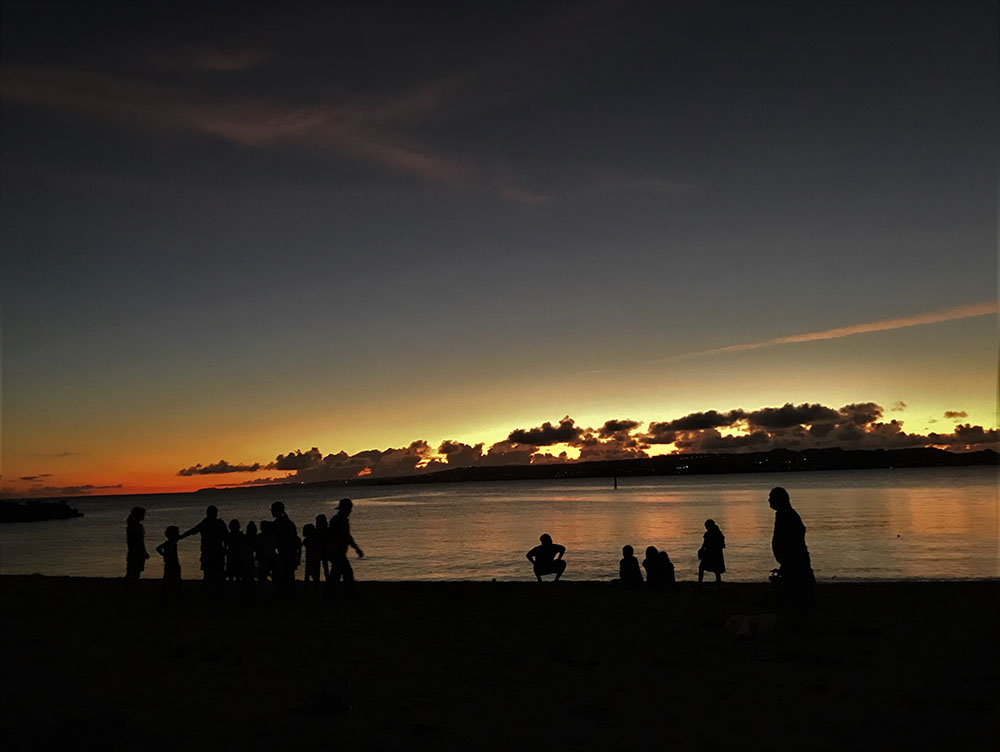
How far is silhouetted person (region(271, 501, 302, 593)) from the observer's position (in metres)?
14.8

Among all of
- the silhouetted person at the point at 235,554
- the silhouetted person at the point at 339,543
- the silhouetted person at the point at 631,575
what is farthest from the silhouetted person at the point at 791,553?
the silhouetted person at the point at 235,554

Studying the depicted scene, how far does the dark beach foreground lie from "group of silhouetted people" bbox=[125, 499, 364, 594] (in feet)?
3.06

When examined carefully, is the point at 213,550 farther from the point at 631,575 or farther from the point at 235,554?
the point at 631,575

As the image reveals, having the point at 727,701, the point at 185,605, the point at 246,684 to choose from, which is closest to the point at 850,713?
the point at 727,701

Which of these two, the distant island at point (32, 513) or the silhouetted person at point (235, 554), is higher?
the silhouetted person at point (235, 554)

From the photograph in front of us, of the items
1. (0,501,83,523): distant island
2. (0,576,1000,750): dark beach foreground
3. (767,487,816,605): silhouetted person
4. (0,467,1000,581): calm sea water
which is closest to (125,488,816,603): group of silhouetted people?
(0,576,1000,750): dark beach foreground

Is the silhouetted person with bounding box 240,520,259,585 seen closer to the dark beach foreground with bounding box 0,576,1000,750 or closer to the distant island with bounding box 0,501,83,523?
the dark beach foreground with bounding box 0,576,1000,750

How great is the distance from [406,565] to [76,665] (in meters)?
25.3

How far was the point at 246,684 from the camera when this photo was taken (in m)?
8.23

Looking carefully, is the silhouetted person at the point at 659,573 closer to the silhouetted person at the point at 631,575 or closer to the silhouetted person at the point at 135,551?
the silhouetted person at the point at 631,575

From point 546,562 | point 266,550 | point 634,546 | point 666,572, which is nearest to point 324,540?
point 266,550

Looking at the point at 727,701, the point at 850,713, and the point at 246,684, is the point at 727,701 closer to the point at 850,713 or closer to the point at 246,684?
the point at 850,713

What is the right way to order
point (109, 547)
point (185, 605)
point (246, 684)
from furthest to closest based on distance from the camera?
point (109, 547) < point (185, 605) < point (246, 684)

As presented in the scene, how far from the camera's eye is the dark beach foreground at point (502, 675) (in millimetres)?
6555
